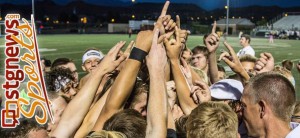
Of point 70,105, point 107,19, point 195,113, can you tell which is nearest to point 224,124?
point 195,113

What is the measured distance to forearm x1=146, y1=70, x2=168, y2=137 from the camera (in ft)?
8.14

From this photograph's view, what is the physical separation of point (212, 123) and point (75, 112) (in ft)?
3.56

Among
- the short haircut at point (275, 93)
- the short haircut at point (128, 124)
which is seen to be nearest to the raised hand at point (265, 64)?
the short haircut at point (275, 93)

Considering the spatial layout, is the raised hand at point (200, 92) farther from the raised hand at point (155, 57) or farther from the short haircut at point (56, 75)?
the short haircut at point (56, 75)

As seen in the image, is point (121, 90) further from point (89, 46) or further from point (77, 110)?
point (89, 46)

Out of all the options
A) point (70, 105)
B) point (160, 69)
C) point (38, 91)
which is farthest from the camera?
point (38, 91)

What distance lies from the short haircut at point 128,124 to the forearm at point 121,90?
21 cm

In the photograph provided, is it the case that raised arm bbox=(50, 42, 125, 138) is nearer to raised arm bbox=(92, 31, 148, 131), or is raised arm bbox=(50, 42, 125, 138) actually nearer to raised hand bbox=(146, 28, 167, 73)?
raised arm bbox=(92, 31, 148, 131)

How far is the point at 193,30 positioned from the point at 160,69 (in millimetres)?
67139

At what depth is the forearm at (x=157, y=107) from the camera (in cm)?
248

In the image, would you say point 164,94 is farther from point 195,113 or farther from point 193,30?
point 193,30

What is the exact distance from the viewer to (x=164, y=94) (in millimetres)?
2639

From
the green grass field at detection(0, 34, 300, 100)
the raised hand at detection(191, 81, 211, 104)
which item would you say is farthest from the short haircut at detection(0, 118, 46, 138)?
the green grass field at detection(0, 34, 300, 100)

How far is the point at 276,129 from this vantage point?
263 centimetres
